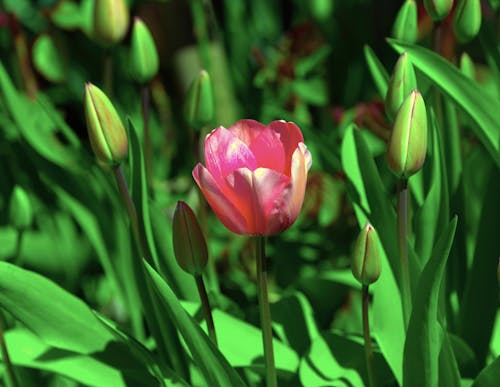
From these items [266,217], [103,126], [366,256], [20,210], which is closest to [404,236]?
[366,256]

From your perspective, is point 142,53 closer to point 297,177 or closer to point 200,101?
point 200,101

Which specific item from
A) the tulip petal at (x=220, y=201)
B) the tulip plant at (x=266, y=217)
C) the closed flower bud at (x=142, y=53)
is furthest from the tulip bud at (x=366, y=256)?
the closed flower bud at (x=142, y=53)

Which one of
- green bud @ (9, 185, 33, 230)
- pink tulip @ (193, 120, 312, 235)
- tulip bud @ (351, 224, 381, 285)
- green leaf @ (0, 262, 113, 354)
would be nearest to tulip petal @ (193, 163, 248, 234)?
pink tulip @ (193, 120, 312, 235)

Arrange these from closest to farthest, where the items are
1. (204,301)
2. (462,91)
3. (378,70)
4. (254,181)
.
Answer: (254,181)
(204,301)
(462,91)
(378,70)

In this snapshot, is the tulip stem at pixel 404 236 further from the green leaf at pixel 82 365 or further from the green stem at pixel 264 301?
the green leaf at pixel 82 365

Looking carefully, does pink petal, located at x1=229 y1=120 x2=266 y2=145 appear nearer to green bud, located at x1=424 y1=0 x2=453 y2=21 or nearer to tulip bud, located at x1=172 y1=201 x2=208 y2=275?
tulip bud, located at x1=172 y1=201 x2=208 y2=275

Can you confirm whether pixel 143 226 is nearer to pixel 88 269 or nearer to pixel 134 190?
pixel 134 190

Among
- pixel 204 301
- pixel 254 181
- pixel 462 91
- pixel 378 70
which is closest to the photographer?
pixel 254 181
